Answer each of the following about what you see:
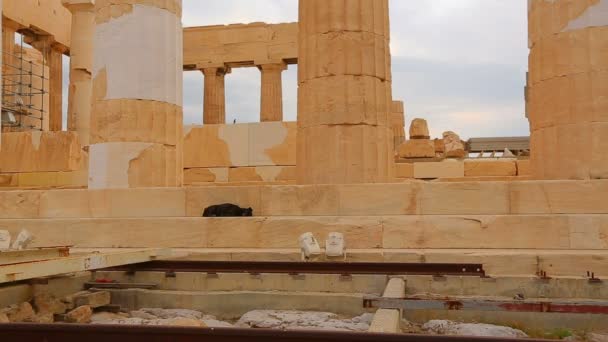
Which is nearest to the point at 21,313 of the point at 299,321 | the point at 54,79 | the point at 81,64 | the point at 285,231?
the point at 299,321

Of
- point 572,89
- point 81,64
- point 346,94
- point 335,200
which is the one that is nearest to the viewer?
point 335,200

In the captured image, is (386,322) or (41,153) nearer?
(386,322)

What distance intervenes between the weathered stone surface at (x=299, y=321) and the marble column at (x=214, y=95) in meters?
21.4

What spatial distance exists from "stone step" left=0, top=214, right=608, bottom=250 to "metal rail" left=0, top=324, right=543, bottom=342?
5.09 m

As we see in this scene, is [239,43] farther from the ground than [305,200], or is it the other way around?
[239,43]

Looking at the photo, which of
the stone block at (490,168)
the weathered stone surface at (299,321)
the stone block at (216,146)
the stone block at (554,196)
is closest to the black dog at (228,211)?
the stone block at (554,196)

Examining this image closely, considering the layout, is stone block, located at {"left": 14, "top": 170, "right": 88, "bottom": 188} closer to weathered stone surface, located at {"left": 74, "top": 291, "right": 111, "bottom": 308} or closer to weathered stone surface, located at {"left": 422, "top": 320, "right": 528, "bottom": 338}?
weathered stone surface, located at {"left": 74, "top": 291, "right": 111, "bottom": 308}

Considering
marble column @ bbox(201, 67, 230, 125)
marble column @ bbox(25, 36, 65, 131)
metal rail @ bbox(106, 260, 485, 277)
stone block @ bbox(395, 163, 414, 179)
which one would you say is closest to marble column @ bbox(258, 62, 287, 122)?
marble column @ bbox(201, 67, 230, 125)

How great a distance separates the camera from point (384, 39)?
10.8 meters

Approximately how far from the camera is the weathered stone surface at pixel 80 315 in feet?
15.7

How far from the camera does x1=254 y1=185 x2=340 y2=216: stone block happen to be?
884 cm

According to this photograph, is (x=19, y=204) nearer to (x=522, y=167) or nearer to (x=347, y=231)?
(x=347, y=231)

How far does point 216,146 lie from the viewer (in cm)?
1667

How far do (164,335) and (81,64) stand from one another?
71.9 ft
